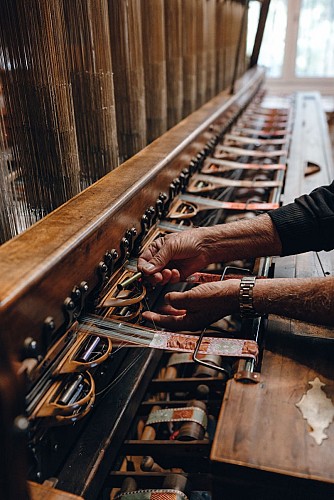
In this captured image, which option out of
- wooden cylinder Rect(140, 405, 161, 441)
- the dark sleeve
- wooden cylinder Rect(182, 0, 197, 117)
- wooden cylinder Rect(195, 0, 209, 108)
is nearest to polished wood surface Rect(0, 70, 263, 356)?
the dark sleeve

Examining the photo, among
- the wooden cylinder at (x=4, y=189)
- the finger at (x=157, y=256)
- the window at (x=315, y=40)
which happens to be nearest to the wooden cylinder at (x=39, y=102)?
the wooden cylinder at (x=4, y=189)

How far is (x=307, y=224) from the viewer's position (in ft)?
6.40

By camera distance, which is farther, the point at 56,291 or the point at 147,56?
the point at 147,56

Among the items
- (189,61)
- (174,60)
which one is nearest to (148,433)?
(174,60)

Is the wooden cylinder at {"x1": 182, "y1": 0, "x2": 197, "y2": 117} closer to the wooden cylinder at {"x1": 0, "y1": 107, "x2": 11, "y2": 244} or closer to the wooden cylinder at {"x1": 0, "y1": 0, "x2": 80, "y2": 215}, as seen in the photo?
the wooden cylinder at {"x1": 0, "y1": 0, "x2": 80, "y2": 215}

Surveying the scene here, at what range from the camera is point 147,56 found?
303cm

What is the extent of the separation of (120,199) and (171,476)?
0.97 meters

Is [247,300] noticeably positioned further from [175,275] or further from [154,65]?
[154,65]

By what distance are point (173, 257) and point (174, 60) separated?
2176mm

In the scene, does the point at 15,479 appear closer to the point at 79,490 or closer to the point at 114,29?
the point at 79,490

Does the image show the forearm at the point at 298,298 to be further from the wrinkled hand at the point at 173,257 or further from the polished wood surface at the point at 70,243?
the polished wood surface at the point at 70,243

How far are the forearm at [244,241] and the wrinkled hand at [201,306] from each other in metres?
0.39

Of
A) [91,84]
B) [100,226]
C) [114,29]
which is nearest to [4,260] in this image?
[100,226]

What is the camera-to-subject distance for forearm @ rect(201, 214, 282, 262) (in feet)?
6.56
